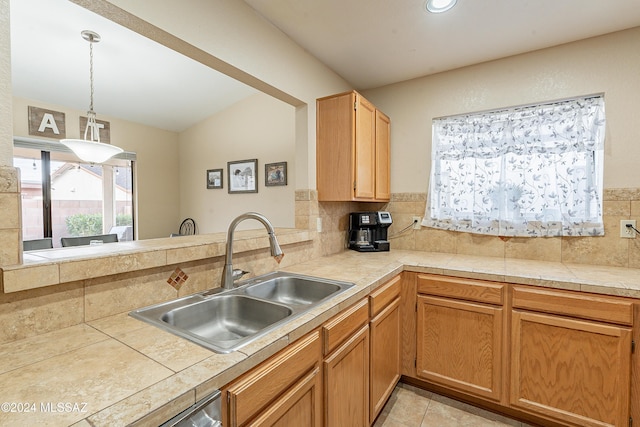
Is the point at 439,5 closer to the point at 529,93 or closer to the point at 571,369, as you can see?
the point at 529,93

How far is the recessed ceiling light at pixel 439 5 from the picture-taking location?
5.33ft

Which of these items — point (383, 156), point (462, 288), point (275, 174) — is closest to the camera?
point (462, 288)

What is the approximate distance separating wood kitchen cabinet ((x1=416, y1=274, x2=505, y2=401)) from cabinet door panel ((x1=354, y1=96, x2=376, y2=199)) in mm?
757

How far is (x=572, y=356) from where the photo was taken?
1.59 meters

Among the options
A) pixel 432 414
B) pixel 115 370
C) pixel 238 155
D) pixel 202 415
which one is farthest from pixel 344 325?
pixel 238 155

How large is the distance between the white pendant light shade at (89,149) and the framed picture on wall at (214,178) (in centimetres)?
168

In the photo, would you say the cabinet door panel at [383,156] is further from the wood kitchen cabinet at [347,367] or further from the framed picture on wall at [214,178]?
the framed picture on wall at [214,178]

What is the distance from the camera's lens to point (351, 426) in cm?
141

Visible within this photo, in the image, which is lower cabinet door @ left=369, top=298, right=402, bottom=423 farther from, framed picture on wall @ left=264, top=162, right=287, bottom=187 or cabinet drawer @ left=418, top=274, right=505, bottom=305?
framed picture on wall @ left=264, top=162, right=287, bottom=187

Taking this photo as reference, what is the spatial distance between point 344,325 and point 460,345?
1.02 metres

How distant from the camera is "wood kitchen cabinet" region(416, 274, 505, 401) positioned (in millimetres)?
1779

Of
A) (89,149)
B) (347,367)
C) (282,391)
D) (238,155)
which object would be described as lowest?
(347,367)

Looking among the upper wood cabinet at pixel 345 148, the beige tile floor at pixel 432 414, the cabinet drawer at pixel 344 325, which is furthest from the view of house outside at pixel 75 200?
the beige tile floor at pixel 432 414

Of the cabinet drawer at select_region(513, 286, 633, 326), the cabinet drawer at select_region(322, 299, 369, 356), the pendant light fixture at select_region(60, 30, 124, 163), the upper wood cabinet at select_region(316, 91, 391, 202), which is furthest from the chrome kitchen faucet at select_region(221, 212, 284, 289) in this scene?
the pendant light fixture at select_region(60, 30, 124, 163)
